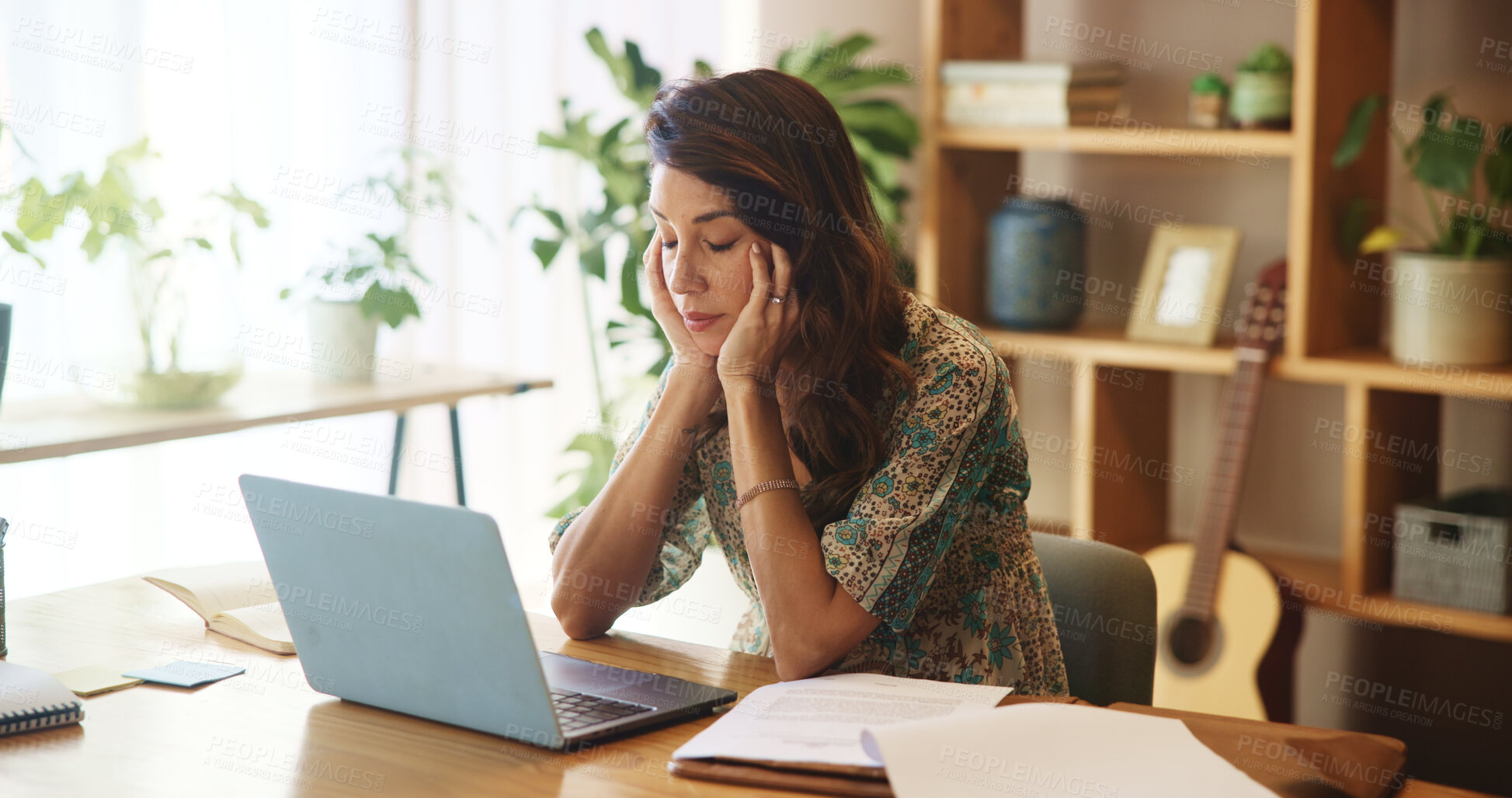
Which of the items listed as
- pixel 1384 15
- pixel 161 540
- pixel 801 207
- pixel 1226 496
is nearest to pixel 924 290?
pixel 1226 496

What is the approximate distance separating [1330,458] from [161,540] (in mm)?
2320

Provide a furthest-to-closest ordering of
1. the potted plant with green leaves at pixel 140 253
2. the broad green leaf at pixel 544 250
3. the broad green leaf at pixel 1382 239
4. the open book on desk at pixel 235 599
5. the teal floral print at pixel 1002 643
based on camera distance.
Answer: the broad green leaf at pixel 544 250, the broad green leaf at pixel 1382 239, the potted plant with green leaves at pixel 140 253, the teal floral print at pixel 1002 643, the open book on desk at pixel 235 599

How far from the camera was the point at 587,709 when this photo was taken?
1.12 m

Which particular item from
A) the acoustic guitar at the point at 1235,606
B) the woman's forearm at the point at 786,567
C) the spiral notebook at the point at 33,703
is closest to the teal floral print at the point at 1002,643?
the woman's forearm at the point at 786,567

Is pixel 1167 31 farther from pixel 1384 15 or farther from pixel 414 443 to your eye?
pixel 414 443

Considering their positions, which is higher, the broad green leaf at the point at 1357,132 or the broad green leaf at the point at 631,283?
the broad green leaf at the point at 1357,132

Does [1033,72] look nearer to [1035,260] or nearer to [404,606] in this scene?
[1035,260]

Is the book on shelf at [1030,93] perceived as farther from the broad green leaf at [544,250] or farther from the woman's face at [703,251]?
the woman's face at [703,251]

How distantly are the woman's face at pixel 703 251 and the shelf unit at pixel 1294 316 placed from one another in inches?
50.6

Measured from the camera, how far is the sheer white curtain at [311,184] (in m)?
2.21

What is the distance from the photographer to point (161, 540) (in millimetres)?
2406

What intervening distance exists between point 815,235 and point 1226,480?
1.33m

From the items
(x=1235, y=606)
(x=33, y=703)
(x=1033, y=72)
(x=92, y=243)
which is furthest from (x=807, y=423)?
(x=1033, y=72)

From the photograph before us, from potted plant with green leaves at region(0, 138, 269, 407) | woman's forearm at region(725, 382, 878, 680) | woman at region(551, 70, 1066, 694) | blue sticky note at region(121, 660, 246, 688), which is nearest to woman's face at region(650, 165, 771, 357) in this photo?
woman at region(551, 70, 1066, 694)
